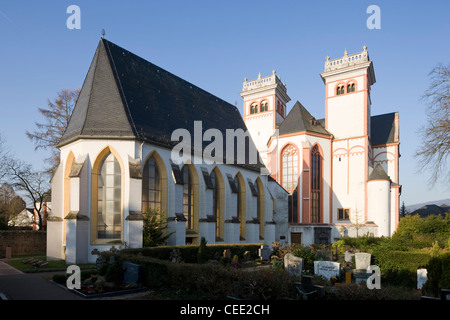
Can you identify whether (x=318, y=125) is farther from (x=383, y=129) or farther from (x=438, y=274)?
(x=438, y=274)

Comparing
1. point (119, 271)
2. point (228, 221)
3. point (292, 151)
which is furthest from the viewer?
point (292, 151)

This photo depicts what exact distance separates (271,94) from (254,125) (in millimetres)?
4550

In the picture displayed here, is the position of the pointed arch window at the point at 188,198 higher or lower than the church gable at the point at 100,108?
lower

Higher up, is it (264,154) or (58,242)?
(264,154)

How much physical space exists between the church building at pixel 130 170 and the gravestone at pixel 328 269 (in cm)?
861

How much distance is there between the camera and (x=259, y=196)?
33.5 metres

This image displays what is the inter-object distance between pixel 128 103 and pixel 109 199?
599cm

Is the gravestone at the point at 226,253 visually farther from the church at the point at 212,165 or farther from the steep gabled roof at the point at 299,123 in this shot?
the steep gabled roof at the point at 299,123

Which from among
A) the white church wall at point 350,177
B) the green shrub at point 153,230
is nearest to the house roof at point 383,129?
the white church wall at point 350,177

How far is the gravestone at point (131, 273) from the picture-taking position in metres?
12.7

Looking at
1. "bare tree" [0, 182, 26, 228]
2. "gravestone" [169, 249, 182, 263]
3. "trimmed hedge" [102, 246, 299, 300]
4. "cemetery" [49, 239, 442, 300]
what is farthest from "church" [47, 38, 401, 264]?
"bare tree" [0, 182, 26, 228]

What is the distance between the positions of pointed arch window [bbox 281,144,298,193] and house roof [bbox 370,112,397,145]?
10813 millimetres

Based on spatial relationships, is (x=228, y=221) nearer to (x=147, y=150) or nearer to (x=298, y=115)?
(x=147, y=150)
